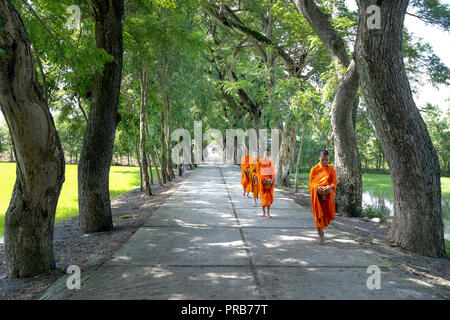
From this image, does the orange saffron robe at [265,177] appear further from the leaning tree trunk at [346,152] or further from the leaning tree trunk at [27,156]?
the leaning tree trunk at [27,156]

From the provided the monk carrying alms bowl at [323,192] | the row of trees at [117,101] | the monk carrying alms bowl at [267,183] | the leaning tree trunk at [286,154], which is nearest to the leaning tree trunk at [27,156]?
the row of trees at [117,101]

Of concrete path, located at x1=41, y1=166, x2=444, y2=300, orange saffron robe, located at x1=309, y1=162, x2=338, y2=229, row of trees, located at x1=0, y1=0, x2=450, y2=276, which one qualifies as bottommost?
concrete path, located at x1=41, y1=166, x2=444, y2=300

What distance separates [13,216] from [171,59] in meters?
12.0

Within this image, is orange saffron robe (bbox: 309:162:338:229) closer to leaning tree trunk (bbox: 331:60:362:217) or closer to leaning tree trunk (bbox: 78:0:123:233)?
leaning tree trunk (bbox: 331:60:362:217)

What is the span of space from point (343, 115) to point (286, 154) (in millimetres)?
7440

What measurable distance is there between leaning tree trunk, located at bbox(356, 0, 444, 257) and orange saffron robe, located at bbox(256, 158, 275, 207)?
10.3ft

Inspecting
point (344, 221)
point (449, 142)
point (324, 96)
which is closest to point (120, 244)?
point (344, 221)

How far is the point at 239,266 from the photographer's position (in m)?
4.65

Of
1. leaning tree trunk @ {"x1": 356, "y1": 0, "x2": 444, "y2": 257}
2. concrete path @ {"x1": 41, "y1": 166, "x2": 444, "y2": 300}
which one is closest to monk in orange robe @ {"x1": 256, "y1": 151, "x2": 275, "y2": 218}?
concrete path @ {"x1": 41, "y1": 166, "x2": 444, "y2": 300}

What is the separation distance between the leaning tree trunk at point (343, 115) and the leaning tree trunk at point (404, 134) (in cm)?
299

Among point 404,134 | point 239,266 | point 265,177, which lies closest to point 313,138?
point 265,177

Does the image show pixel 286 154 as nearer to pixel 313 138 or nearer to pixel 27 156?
pixel 27 156

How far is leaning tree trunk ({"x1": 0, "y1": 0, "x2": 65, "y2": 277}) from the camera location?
371cm

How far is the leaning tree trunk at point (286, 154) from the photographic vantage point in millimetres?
16172
